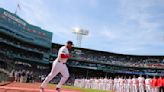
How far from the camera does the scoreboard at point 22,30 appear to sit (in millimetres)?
64794

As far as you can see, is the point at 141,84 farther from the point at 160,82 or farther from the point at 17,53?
the point at 17,53

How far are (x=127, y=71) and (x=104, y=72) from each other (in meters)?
6.50

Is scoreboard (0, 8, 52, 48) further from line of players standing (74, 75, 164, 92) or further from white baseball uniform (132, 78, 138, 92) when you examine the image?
A: white baseball uniform (132, 78, 138, 92)

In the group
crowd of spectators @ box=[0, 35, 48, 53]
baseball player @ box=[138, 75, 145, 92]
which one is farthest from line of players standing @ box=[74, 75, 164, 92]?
crowd of spectators @ box=[0, 35, 48, 53]

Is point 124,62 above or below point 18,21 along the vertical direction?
below

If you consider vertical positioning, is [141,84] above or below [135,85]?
above

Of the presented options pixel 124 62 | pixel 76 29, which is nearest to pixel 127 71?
pixel 124 62

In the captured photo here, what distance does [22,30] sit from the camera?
71.5m

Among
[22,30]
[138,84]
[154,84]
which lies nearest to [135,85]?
[138,84]

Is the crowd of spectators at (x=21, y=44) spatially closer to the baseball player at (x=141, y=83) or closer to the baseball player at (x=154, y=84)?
the baseball player at (x=141, y=83)

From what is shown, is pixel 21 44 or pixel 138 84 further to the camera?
pixel 21 44

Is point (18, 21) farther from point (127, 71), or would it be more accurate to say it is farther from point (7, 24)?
point (127, 71)

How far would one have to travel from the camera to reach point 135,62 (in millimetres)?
84812

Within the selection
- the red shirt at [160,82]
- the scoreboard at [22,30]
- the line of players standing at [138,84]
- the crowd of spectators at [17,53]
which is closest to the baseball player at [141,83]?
the line of players standing at [138,84]
